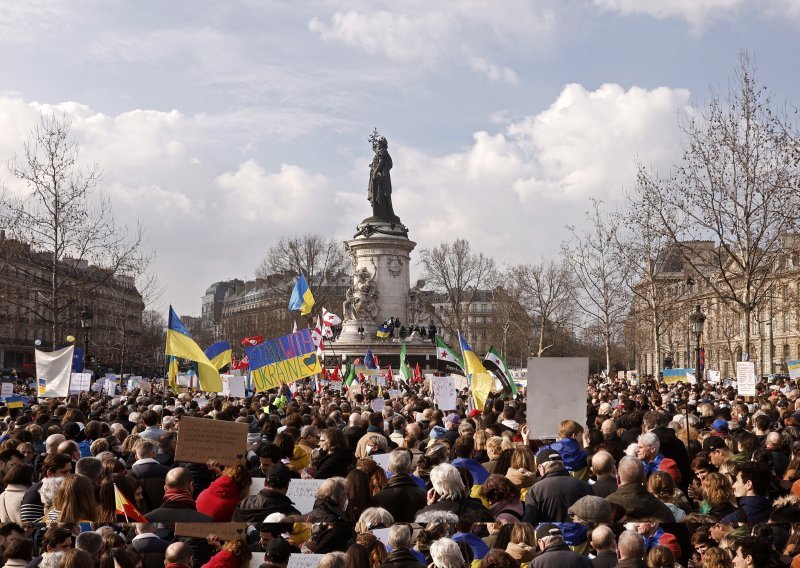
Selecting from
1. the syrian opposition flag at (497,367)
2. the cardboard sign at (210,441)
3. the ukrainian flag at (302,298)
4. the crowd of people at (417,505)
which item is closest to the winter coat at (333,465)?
the crowd of people at (417,505)

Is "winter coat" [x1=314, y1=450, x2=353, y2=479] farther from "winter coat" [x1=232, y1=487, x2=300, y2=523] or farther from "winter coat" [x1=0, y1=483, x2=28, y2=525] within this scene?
"winter coat" [x1=0, y1=483, x2=28, y2=525]

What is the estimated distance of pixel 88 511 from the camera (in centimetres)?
720

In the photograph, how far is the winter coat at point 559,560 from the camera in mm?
5656

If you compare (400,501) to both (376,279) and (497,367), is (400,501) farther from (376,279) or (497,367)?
(376,279)

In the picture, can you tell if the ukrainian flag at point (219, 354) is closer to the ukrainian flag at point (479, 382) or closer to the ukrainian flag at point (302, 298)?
the ukrainian flag at point (302, 298)

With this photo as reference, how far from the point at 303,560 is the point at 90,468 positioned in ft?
9.43

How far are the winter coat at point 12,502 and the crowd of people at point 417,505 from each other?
0.02m

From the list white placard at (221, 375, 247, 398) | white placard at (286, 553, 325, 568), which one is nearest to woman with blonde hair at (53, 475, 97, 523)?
white placard at (286, 553, 325, 568)

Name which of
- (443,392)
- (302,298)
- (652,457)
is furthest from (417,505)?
(302,298)

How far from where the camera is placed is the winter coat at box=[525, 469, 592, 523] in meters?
7.50

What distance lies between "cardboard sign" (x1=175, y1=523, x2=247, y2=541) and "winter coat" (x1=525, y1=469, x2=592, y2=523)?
2320mm

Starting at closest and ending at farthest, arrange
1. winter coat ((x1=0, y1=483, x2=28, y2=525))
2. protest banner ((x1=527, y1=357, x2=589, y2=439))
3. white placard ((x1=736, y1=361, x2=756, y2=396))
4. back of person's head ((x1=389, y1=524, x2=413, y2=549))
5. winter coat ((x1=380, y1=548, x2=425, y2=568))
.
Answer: winter coat ((x1=380, y1=548, x2=425, y2=568)) → back of person's head ((x1=389, y1=524, x2=413, y2=549)) → winter coat ((x1=0, y1=483, x2=28, y2=525)) → protest banner ((x1=527, y1=357, x2=589, y2=439)) → white placard ((x1=736, y1=361, x2=756, y2=396))

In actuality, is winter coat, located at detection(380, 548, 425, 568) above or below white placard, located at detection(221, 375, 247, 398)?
below

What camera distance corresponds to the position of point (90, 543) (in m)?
5.96
